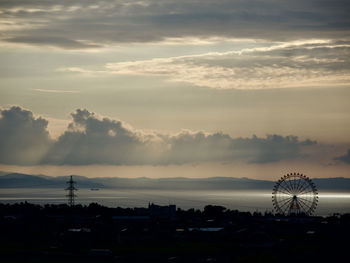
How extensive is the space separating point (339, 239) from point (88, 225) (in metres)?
56.2

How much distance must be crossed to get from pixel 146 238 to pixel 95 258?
30.5 m

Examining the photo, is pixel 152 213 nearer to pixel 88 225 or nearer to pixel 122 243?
pixel 88 225

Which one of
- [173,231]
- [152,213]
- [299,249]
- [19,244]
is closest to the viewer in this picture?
[299,249]

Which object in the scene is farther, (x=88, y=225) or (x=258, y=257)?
(x=88, y=225)

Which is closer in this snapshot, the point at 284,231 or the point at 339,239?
the point at 339,239

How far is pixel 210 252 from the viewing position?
85.3 meters

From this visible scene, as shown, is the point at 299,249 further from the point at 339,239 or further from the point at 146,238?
the point at 146,238

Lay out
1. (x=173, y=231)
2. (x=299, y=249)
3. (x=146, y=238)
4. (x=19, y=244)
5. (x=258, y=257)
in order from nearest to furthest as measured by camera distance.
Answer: (x=258, y=257), (x=299, y=249), (x=19, y=244), (x=146, y=238), (x=173, y=231)

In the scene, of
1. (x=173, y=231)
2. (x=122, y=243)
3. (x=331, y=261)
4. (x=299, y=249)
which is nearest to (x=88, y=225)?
(x=173, y=231)

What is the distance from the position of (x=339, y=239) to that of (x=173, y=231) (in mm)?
38792

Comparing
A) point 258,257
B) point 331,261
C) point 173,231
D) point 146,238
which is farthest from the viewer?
point 173,231

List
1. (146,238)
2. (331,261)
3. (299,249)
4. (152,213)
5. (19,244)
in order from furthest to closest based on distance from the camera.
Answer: (152,213), (146,238), (19,244), (299,249), (331,261)

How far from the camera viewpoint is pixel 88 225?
418 feet

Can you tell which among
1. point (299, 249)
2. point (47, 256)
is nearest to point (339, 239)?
point (299, 249)
